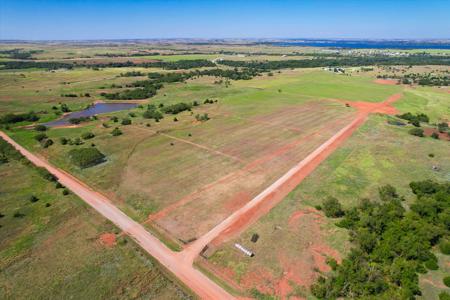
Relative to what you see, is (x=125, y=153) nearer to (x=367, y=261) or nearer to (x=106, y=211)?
(x=106, y=211)

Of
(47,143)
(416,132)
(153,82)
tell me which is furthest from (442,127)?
(153,82)

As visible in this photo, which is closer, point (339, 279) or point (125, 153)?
point (339, 279)

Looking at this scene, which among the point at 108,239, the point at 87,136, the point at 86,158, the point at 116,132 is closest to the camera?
the point at 108,239

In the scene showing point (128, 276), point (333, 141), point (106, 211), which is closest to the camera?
point (128, 276)

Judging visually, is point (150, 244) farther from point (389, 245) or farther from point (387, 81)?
point (387, 81)

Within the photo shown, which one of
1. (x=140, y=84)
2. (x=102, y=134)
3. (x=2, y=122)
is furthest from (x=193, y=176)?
(x=140, y=84)

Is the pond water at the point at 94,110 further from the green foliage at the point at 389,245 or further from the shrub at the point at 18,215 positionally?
the green foliage at the point at 389,245
